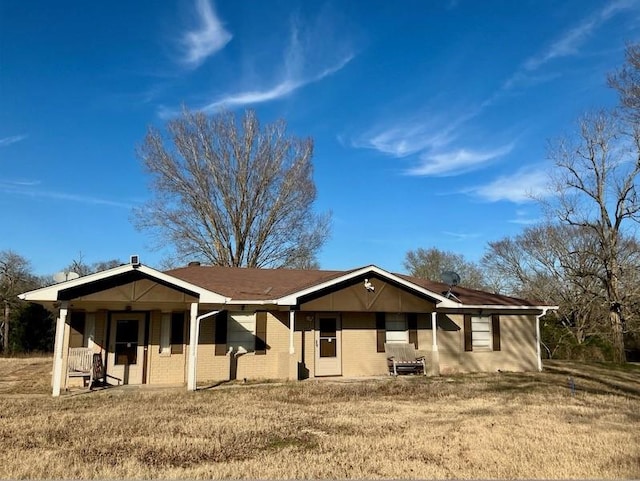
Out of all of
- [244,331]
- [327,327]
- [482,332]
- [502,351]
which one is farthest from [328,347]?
[502,351]

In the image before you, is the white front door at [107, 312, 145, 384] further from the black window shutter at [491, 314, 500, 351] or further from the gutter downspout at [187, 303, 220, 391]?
the black window shutter at [491, 314, 500, 351]

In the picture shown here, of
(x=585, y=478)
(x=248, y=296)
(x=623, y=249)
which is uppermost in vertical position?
(x=623, y=249)

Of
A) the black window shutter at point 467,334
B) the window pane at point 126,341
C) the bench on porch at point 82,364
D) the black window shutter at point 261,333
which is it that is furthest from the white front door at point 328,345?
the bench on porch at point 82,364

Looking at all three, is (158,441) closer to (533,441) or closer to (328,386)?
(533,441)

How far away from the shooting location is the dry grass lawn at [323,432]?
593 centimetres

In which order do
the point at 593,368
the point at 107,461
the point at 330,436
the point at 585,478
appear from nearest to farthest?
the point at 585,478 < the point at 107,461 < the point at 330,436 < the point at 593,368

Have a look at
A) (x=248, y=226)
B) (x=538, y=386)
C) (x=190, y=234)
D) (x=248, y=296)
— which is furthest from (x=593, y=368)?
(x=190, y=234)

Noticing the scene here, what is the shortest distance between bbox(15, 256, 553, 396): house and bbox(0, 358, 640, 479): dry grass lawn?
68.3 inches

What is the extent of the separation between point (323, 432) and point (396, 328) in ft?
29.9

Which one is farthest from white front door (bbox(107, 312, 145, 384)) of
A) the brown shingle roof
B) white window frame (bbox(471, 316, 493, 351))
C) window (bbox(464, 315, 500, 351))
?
white window frame (bbox(471, 316, 493, 351))

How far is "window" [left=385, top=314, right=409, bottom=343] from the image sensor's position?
16.7 meters

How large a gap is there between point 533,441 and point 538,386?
747cm

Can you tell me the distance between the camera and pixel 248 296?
49.3 feet

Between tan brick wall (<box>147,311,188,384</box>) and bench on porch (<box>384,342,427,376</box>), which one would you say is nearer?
tan brick wall (<box>147,311,188,384</box>)
